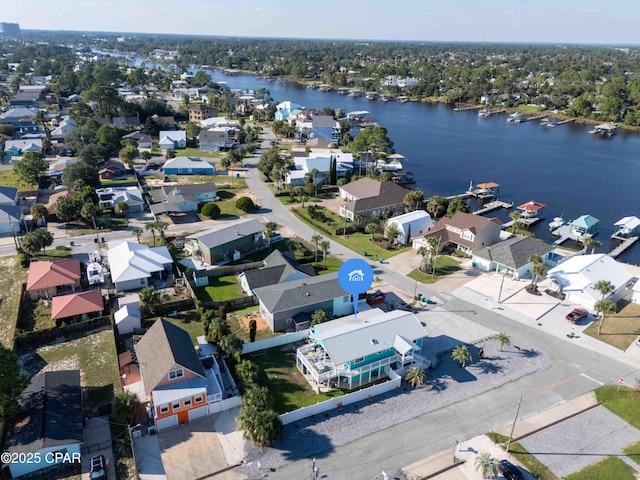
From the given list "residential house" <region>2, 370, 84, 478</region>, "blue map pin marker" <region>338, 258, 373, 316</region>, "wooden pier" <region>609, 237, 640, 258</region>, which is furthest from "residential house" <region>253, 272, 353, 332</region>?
"wooden pier" <region>609, 237, 640, 258</region>

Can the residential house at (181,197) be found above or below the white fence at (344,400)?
above

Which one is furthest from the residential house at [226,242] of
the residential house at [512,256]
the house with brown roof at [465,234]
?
the residential house at [512,256]

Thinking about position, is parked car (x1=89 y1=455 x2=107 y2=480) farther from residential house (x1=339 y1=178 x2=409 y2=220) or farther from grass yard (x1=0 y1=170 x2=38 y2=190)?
grass yard (x1=0 y1=170 x2=38 y2=190)

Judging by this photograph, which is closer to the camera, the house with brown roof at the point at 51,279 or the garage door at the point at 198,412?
the garage door at the point at 198,412

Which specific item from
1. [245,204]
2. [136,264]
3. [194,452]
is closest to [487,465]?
[194,452]

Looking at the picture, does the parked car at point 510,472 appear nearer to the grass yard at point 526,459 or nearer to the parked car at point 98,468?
the grass yard at point 526,459

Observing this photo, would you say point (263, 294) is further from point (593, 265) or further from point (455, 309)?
point (593, 265)
